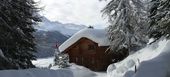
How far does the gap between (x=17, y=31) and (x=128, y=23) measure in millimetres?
19768

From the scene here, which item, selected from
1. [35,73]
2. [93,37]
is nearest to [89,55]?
[93,37]

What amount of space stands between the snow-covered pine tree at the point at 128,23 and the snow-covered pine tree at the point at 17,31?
53.7 feet

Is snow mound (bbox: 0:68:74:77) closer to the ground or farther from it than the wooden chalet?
closer to the ground

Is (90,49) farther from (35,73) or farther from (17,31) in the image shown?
(35,73)

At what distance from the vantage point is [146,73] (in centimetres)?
1861

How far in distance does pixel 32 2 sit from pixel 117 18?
16.8 m

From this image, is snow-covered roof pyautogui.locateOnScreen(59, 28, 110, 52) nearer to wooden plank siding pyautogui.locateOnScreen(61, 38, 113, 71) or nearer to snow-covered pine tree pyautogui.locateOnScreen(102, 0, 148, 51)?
wooden plank siding pyautogui.locateOnScreen(61, 38, 113, 71)

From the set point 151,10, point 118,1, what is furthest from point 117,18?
point 151,10

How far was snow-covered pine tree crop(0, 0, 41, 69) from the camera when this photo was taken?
23.4 metres

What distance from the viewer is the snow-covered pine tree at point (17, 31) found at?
23.4 metres

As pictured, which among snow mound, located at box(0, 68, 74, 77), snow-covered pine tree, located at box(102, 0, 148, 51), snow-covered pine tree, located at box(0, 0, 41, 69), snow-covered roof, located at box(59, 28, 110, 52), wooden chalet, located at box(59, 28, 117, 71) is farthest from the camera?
wooden chalet, located at box(59, 28, 117, 71)

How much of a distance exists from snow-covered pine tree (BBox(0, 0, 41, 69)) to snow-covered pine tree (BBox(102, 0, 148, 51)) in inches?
644

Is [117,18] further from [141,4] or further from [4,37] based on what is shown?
[4,37]

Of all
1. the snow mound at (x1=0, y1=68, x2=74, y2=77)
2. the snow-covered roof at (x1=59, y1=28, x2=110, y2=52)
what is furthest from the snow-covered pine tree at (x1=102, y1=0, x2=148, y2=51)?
the snow mound at (x1=0, y1=68, x2=74, y2=77)
